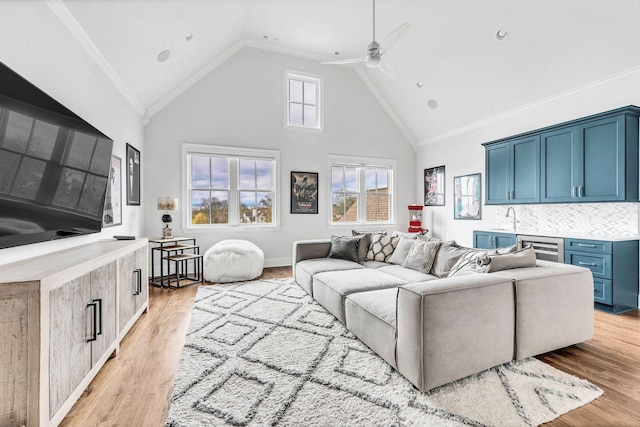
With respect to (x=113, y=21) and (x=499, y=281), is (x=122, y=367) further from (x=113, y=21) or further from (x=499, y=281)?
(x=113, y=21)

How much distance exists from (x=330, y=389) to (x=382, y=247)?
7.57 ft

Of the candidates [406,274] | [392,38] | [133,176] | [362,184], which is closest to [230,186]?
[133,176]

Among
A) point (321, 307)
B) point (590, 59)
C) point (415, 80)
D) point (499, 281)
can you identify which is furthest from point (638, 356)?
point (415, 80)

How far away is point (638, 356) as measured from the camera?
2.23 m

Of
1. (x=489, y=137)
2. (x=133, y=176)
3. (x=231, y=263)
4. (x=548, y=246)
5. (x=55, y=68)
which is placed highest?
(x=489, y=137)

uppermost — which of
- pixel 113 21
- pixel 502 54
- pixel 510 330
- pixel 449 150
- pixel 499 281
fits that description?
pixel 502 54

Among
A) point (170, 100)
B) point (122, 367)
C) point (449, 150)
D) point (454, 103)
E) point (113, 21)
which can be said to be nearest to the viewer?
point (122, 367)

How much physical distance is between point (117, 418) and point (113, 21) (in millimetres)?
3209

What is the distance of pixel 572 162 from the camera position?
3734 mm

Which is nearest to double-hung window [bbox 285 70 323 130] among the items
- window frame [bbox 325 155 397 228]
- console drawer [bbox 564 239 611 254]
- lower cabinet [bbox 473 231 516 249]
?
window frame [bbox 325 155 397 228]

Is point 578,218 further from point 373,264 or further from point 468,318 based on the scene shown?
point 468,318

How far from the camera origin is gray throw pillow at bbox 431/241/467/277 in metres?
2.89

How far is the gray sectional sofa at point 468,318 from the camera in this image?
5.75 feet

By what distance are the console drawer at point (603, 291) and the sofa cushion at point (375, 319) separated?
102 inches
